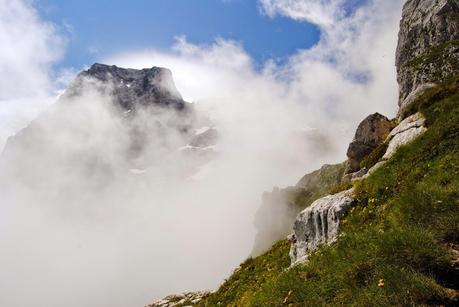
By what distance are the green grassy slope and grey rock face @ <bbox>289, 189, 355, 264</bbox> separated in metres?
0.81

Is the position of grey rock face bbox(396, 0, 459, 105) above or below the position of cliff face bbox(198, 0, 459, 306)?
above

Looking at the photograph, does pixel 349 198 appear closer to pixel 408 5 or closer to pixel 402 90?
pixel 402 90

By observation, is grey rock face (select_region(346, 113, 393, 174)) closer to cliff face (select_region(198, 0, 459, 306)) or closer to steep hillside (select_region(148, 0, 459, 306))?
steep hillside (select_region(148, 0, 459, 306))

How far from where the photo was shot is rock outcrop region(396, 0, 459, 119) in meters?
70.1

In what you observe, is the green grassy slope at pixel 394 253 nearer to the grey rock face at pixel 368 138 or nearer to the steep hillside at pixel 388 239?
the steep hillside at pixel 388 239

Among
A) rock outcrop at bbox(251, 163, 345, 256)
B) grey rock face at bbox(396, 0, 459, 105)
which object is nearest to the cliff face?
grey rock face at bbox(396, 0, 459, 105)

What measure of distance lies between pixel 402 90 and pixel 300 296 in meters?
76.5

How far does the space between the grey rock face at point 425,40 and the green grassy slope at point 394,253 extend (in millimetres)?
56558

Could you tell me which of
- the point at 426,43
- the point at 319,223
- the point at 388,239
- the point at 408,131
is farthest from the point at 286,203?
the point at 388,239

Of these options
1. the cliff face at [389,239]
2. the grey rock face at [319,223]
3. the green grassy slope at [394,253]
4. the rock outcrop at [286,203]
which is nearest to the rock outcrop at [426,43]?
the cliff face at [389,239]

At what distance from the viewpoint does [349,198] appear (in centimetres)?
1733

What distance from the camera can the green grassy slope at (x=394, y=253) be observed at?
322 inches

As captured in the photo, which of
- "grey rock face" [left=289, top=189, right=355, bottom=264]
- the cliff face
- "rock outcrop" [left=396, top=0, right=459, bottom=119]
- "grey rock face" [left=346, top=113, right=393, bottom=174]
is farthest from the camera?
"rock outcrop" [left=396, top=0, right=459, bottom=119]

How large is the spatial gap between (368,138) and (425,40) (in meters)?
57.4
